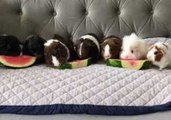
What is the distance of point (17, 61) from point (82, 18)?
448 mm

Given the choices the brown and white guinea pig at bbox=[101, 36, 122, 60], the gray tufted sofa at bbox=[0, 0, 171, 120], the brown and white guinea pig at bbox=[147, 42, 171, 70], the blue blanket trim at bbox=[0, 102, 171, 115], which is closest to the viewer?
the blue blanket trim at bbox=[0, 102, 171, 115]

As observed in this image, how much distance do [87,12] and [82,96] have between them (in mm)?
681

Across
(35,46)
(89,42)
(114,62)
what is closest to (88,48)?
(89,42)

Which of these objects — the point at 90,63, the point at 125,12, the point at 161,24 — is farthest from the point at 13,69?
the point at 161,24

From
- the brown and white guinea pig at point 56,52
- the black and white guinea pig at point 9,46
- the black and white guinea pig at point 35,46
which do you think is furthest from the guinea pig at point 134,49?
the black and white guinea pig at point 9,46

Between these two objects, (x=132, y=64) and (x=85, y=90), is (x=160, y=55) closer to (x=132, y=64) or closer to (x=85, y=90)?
(x=132, y=64)

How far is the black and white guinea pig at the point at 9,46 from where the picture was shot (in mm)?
1581

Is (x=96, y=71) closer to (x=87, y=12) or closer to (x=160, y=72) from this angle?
(x=160, y=72)

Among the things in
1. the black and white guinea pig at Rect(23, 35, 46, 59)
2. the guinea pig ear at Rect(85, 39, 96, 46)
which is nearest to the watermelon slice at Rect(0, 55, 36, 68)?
the black and white guinea pig at Rect(23, 35, 46, 59)

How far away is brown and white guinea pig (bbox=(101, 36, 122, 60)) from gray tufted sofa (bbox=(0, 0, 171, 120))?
16 cm

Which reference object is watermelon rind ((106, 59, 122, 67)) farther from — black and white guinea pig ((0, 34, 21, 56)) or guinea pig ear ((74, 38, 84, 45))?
black and white guinea pig ((0, 34, 21, 56))

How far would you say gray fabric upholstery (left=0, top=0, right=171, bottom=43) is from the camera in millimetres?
1734

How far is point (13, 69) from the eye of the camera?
152 cm

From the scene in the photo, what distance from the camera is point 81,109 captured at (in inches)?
45.1
